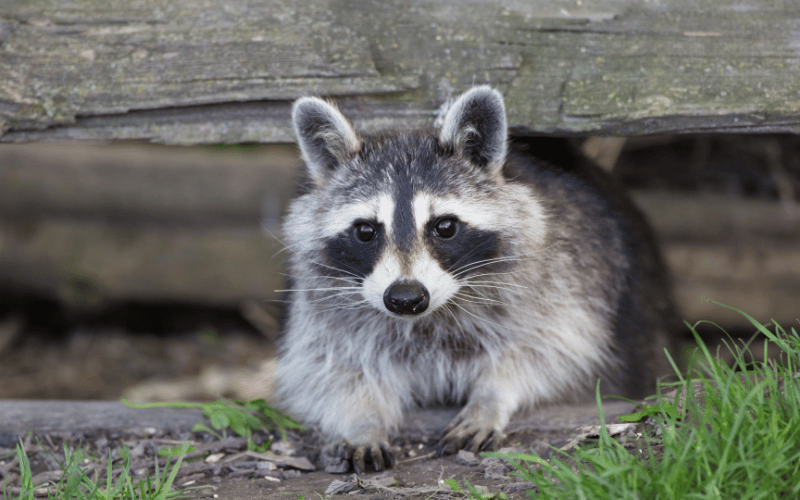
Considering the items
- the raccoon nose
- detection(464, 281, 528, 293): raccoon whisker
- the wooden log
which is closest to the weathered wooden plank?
detection(464, 281, 528, 293): raccoon whisker

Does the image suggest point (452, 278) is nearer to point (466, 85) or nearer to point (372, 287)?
point (372, 287)

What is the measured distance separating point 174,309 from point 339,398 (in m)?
2.87

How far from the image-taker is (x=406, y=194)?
245cm

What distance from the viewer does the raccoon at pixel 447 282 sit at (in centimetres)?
247

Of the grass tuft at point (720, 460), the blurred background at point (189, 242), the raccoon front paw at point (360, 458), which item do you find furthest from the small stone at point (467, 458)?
the blurred background at point (189, 242)

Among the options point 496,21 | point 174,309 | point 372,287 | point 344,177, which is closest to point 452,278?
point 372,287

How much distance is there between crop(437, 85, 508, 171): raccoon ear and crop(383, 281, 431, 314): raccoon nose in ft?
2.04

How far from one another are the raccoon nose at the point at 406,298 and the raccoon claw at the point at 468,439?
56 centimetres

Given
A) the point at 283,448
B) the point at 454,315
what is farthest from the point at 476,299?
the point at 283,448

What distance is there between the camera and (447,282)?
2365mm

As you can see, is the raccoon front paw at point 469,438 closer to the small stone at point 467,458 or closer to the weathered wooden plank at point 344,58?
the small stone at point 467,458

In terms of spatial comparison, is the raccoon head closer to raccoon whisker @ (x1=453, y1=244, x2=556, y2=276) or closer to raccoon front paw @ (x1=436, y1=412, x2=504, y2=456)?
raccoon whisker @ (x1=453, y1=244, x2=556, y2=276)

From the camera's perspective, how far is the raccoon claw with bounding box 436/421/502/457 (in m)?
2.53

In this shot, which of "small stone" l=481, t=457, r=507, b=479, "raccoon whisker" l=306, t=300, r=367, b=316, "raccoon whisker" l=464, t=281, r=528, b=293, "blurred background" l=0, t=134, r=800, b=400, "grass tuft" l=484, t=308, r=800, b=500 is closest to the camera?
"grass tuft" l=484, t=308, r=800, b=500
